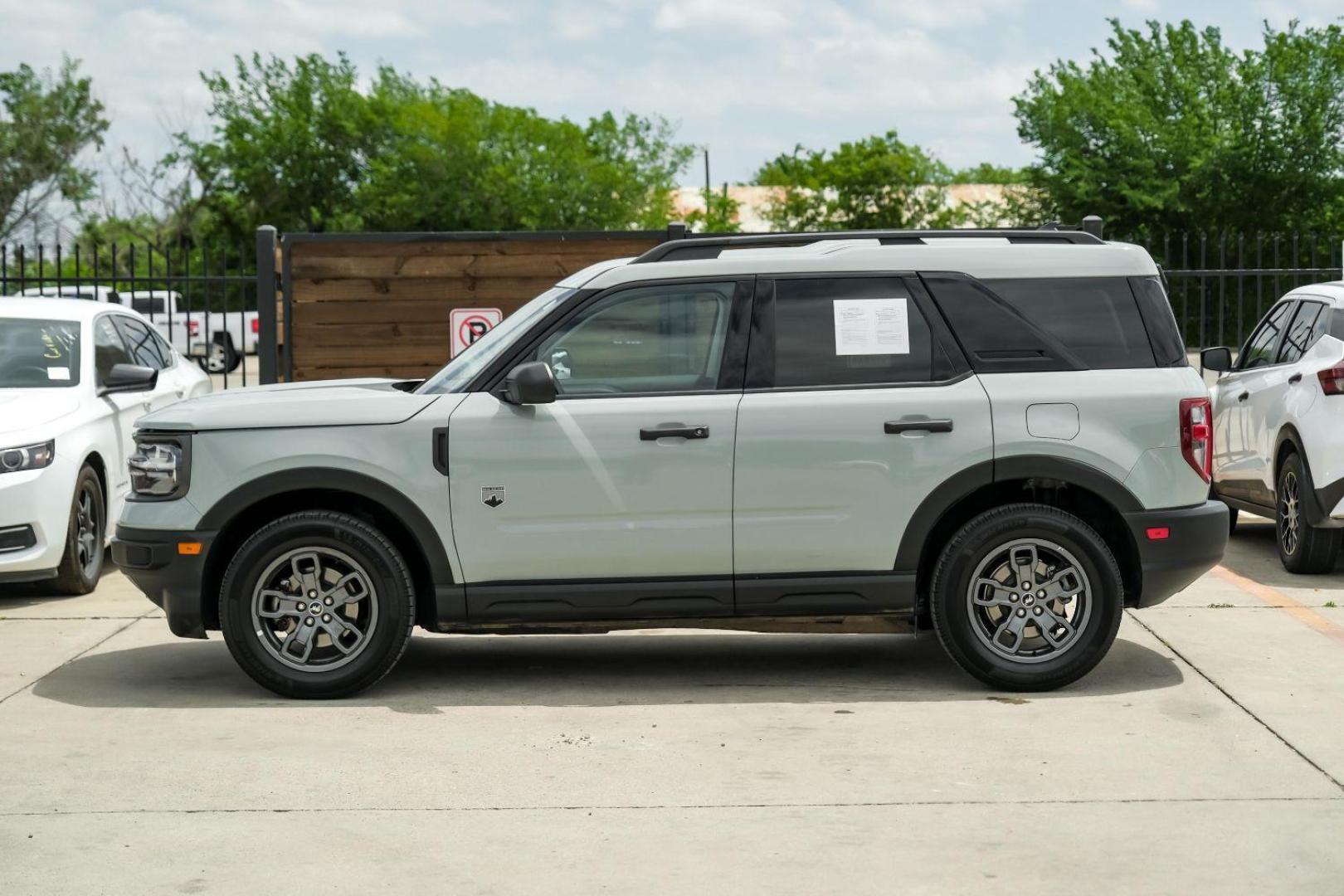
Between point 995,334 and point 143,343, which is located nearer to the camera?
point 995,334

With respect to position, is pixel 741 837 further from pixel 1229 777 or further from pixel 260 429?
pixel 260 429

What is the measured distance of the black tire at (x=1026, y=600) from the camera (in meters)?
6.94

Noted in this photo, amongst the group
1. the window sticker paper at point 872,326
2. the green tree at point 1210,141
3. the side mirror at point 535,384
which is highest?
the green tree at point 1210,141

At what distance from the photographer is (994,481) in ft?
22.8

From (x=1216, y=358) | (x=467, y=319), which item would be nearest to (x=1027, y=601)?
(x=1216, y=358)

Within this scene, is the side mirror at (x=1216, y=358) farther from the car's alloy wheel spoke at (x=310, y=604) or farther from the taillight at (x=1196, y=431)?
the car's alloy wheel spoke at (x=310, y=604)

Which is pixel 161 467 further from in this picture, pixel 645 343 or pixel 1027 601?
pixel 1027 601

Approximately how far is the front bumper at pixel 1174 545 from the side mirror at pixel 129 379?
5.85 m

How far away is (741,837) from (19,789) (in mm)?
2469

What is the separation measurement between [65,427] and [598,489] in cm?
410

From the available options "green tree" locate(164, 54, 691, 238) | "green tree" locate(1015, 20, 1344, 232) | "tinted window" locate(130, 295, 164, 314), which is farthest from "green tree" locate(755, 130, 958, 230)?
"tinted window" locate(130, 295, 164, 314)

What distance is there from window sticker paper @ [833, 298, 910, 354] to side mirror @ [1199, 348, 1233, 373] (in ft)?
13.2

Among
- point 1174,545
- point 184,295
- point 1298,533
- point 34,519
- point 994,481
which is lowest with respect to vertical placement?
point 1298,533

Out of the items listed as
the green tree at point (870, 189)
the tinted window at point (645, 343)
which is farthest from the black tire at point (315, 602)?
the green tree at point (870, 189)
